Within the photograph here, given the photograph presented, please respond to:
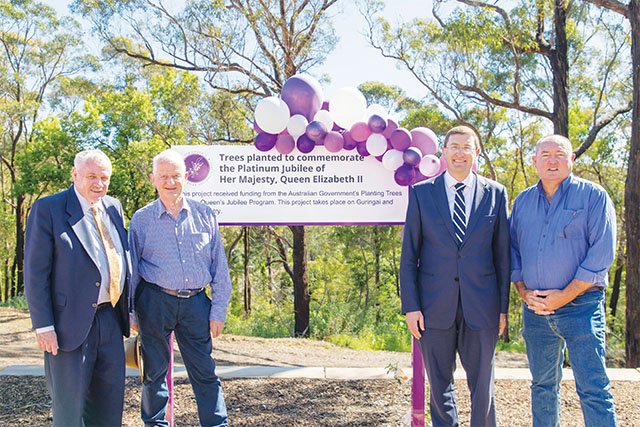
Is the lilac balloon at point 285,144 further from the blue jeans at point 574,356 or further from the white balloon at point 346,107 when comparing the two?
the blue jeans at point 574,356

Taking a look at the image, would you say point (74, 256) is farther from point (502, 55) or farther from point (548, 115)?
point (502, 55)

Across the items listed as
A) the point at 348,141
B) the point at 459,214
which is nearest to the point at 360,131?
the point at 348,141

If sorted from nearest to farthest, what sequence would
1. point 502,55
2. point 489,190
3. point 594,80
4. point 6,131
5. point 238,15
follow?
point 489,190 < point 238,15 < point 502,55 < point 594,80 < point 6,131

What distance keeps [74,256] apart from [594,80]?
18426 millimetres

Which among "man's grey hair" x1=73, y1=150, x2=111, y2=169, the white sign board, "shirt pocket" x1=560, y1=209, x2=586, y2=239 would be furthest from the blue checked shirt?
"shirt pocket" x1=560, y1=209, x2=586, y2=239

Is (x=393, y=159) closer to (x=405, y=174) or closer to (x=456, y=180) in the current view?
(x=405, y=174)

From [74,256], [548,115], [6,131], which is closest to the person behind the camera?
[74,256]

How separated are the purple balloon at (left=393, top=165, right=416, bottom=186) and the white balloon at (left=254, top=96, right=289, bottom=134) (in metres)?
0.95

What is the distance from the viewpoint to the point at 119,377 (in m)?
2.79

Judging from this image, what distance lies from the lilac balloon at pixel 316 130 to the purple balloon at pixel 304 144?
48 millimetres

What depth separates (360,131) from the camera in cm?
378

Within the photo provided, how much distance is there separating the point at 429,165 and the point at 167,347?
2.23 metres

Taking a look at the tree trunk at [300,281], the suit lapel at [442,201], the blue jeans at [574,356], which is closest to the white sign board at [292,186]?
the suit lapel at [442,201]

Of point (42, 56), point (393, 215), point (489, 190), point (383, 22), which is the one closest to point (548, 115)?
point (383, 22)
